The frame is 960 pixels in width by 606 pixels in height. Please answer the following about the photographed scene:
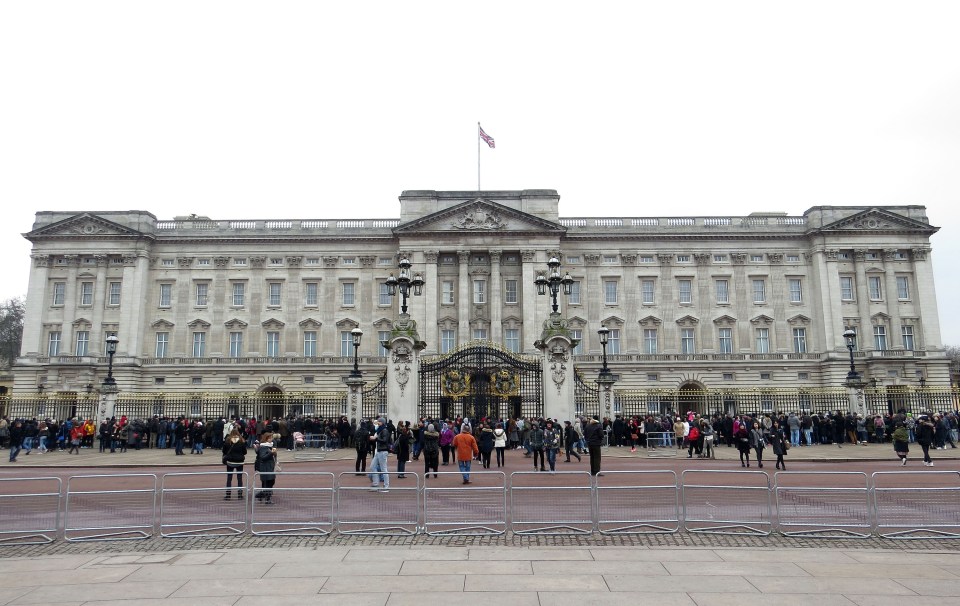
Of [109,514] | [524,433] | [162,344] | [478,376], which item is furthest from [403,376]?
[162,344]

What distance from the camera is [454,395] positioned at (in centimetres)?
2964

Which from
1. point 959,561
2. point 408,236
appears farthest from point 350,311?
point 959,561

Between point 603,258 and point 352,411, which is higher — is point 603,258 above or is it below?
above

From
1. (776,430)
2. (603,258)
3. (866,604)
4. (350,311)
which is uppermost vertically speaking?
(603,258)

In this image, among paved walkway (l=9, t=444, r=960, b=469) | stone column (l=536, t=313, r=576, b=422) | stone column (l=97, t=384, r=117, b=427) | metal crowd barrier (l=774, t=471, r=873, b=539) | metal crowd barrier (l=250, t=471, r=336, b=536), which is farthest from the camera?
stone column (l=97, t=384, r=117, b=427)

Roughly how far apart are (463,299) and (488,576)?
4849 cm

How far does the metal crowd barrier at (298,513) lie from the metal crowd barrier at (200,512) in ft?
1.17

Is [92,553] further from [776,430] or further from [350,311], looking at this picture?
[350,311]

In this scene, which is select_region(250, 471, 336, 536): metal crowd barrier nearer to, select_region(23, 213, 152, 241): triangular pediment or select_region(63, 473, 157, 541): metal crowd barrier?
select_region(63, 473, 157, 541): metal crowd barrier

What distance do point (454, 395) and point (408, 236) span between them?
99.2ft

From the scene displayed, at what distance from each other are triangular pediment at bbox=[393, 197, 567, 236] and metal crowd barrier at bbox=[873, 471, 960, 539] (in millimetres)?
46514

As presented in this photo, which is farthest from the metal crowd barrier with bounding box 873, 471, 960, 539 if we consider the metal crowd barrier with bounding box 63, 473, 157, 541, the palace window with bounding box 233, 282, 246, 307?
the palace window with bounding box 233, 282, 246, 307

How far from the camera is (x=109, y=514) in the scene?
11578 mm

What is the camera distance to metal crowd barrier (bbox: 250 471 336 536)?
448 inches
